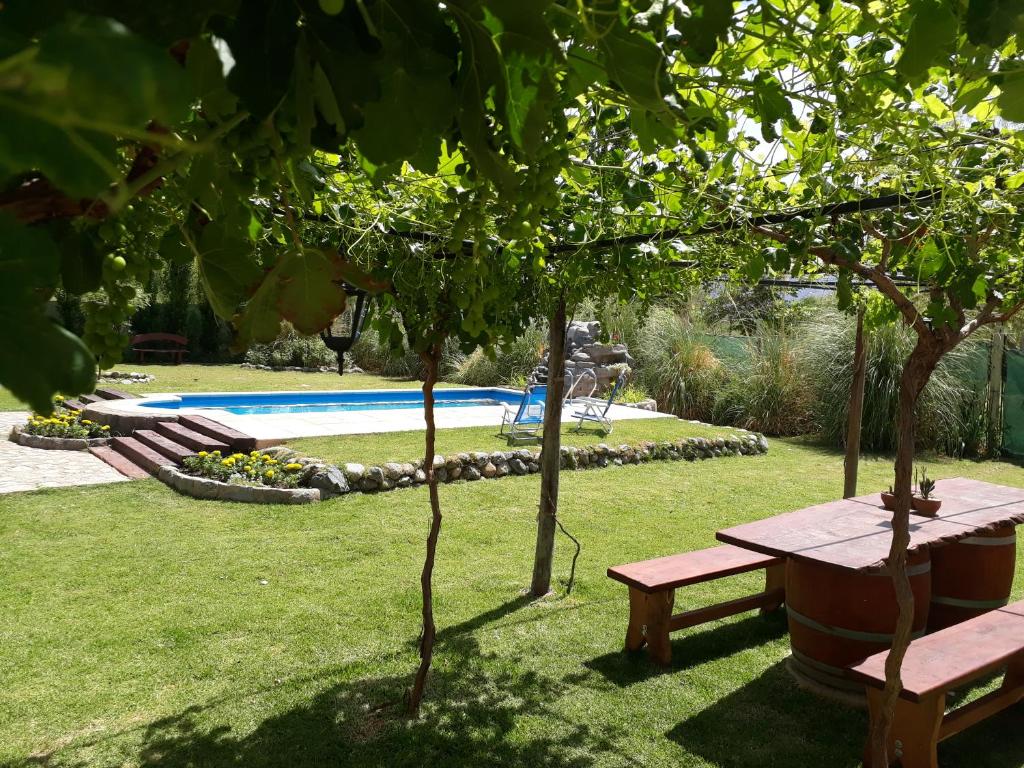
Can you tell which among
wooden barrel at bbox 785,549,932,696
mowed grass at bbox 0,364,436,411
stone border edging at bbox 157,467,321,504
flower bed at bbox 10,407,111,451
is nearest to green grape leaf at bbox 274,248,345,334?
wooden barrel at bbox 785,549,932,696

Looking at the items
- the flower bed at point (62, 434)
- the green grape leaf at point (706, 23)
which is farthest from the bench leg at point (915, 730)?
the flower bed at point (62, 434)

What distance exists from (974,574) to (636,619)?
178 cm

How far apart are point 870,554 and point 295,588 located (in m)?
3.26

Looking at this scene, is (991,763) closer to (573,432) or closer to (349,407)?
Answer: (573,432)

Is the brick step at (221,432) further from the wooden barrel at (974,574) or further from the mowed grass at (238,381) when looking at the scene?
the wooden barrel at (974,574)

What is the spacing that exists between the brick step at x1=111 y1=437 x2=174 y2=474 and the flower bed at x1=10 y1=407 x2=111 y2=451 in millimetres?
341

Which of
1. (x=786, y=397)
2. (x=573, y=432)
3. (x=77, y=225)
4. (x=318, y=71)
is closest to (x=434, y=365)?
(x=77, y=225)

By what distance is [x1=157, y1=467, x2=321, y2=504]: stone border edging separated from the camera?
6605mm

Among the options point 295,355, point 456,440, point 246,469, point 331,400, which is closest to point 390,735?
point 246,469

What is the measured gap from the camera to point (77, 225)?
0.86 meters

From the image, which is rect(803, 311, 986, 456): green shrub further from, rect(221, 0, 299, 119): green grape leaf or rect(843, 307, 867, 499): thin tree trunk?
rect(221, 0, 299, 119): green grape leaf

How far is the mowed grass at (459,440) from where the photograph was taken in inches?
309

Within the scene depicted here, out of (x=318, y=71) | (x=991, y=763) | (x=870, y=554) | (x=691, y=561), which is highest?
(x=318, y=71)

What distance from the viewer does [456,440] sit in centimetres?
898
